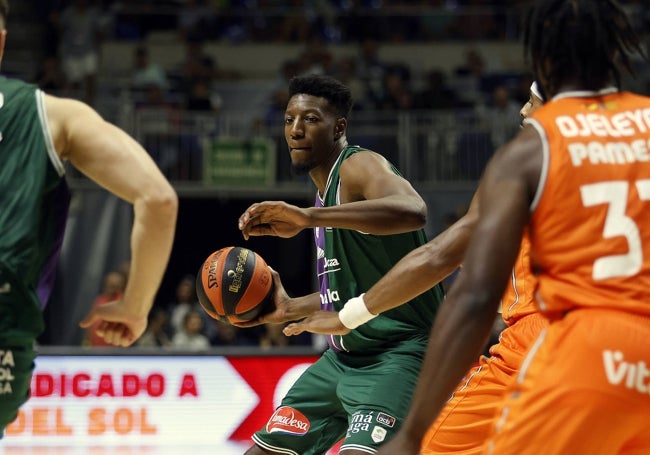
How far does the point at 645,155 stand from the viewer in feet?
8.83

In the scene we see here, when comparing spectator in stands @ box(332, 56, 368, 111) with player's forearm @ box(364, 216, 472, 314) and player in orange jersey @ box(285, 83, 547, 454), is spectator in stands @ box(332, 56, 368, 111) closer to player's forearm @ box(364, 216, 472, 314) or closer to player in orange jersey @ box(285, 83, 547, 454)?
player in orange jersey @ box(285, 83, 547, 454)

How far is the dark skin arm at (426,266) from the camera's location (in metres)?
3.39

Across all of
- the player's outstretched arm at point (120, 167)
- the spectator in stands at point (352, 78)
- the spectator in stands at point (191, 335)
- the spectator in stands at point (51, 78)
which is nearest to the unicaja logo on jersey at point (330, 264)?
the player's outstretched arm at point (120, 167)

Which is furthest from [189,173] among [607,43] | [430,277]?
[607,43]

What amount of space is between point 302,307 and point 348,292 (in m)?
0.28

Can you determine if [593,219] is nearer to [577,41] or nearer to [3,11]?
[577,41]

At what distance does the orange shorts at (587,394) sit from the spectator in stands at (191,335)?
8.65m

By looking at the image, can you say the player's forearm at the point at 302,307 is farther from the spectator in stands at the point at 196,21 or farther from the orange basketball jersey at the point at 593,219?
the spectator in stands at the point at 196,21

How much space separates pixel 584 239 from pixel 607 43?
565 mm

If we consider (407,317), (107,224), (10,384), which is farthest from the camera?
(107,224)

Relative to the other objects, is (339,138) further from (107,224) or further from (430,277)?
(107,224)

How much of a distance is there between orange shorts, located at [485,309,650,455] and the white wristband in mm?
1321

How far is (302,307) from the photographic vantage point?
488cm

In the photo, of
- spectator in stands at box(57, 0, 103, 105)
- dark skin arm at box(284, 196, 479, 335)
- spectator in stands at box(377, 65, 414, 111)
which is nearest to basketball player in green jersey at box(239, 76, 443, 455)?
Result: dark skin arm at box(284, 196, 479, 335)
